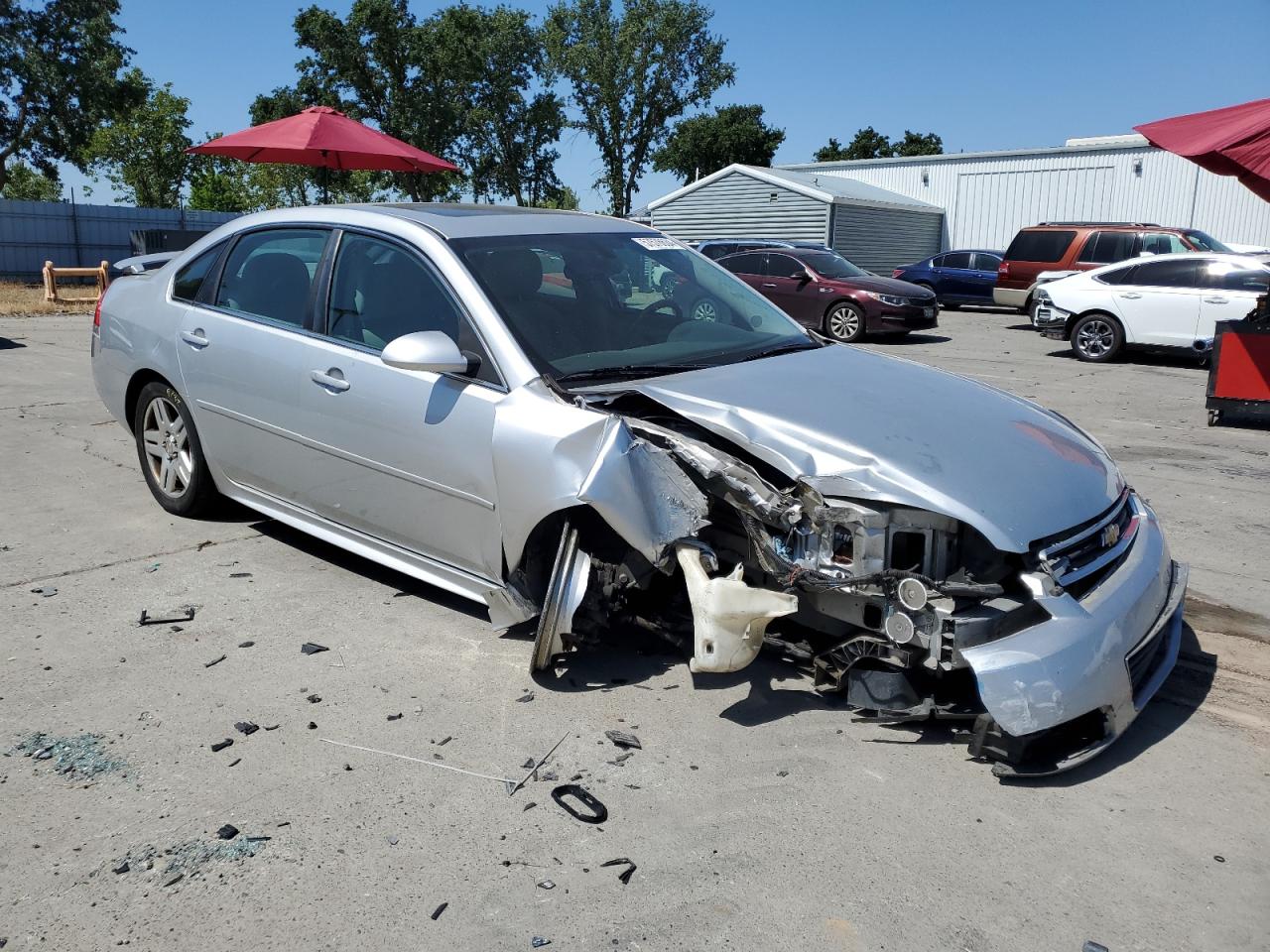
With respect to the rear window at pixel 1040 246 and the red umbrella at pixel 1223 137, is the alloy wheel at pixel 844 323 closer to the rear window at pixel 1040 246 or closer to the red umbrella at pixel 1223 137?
the rear window at pixel 1040 246

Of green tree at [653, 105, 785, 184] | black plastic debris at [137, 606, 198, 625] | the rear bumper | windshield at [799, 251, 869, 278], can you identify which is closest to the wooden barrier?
windshield at [799, 251, 869, 278]

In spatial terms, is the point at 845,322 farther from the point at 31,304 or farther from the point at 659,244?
the point at 31,304

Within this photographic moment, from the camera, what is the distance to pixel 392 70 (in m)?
45.1

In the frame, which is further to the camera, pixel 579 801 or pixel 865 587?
pixel 865 587

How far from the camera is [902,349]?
16.2 meters

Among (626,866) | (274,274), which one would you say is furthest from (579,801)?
(274,274)

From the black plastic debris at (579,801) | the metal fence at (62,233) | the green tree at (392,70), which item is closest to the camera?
the black plastic debris at (579,801)

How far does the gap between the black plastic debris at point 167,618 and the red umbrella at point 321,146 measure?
9803 millimetres

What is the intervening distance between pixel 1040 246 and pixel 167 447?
1896 cm

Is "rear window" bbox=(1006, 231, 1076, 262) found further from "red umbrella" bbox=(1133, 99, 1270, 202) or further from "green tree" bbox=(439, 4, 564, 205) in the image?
"green tree" bbox=(439, 4, 564, 205)

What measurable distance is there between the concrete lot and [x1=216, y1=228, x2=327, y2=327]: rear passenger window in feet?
4.10

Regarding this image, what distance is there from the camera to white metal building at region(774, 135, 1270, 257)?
28.8 meters

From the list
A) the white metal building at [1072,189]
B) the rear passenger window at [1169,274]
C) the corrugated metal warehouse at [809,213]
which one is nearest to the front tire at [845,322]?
the rear passenger window at [1169,274]

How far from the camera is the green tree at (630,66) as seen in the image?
5394 cm
